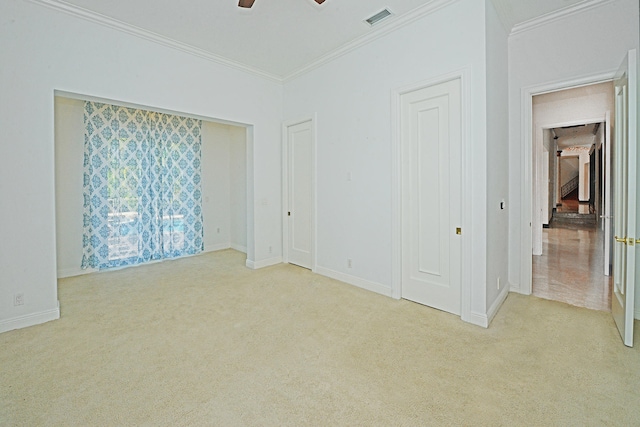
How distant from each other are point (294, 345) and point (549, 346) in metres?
2.07

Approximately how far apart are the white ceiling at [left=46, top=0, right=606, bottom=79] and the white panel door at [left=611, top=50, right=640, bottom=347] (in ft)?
3.90

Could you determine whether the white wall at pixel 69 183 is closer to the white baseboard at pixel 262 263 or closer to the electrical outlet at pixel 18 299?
the electrical outlet at pixel 18 299

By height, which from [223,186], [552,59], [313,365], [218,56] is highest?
[218,56]

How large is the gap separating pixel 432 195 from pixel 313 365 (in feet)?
6.73

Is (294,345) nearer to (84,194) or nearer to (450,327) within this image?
(450,327)

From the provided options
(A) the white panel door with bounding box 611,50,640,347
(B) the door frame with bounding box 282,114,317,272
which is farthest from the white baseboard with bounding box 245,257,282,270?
(A) the white panel door with bounding box 611,50,640,347

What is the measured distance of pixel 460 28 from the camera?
9.03 ft

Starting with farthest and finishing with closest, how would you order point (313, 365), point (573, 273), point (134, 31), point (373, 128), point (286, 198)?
point (286, 198), point (573, 273), point (373, 128), point (134, 31), point (313, 365)

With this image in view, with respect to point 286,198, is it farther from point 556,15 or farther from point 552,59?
point 556,15

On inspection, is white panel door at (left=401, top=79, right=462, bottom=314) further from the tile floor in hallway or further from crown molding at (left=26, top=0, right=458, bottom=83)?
the tile floor in hallway

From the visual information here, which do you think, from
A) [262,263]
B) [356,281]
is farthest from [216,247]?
[356,281]

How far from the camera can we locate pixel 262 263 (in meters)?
4.79

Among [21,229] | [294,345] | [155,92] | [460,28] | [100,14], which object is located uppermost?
[100,14]

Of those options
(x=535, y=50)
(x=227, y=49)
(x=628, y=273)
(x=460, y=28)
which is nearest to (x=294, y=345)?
(x=628, y=273)
